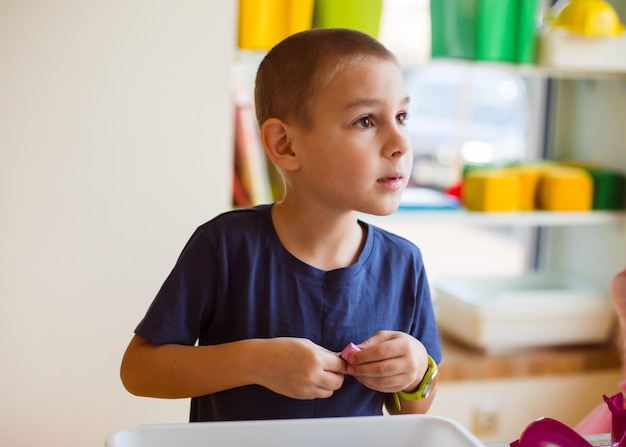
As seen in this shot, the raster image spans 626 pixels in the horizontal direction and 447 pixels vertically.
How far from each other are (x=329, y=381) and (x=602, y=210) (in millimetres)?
1847

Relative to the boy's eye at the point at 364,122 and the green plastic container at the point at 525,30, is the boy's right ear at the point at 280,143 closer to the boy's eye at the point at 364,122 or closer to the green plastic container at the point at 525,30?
the boy's eye at the point at 364,122

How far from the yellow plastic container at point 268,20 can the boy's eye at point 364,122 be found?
3.71 ft

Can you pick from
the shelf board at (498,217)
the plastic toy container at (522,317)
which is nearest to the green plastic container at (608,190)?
the shelf board at (498,217)

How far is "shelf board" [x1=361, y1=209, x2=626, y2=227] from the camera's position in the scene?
2.29 m

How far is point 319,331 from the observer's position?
1.07m

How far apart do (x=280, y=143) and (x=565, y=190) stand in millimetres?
1560

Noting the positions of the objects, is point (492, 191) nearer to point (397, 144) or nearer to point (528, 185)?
point (528, 185)

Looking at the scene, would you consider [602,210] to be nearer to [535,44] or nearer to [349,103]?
[535,44]

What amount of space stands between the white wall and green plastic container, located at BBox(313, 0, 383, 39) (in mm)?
258

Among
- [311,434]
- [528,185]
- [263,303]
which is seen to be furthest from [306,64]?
[528,185]

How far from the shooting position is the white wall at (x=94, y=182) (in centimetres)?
196

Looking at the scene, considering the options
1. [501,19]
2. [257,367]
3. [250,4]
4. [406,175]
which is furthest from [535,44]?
[257,367]

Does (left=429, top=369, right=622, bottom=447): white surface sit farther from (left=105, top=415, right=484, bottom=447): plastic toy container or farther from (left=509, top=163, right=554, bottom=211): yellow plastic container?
(left=105, top=415, right=484, bottom=447): plastic toy container

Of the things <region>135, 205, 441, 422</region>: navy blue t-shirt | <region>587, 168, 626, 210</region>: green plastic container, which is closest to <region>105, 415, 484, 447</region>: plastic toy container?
<region>135, 205, 441, 422</region>: navy blue t-shirt
